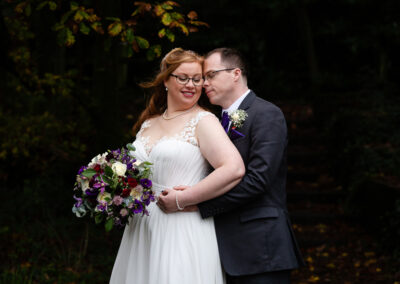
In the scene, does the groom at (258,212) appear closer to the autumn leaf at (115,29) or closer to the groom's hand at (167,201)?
the groom's hand at (167,201)

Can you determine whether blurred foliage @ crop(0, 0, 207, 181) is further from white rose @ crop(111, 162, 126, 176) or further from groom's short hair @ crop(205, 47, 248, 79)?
white rose @ crop(111, 162, 126, 176)

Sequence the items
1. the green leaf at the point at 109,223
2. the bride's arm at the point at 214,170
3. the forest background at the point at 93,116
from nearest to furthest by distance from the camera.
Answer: the green leaf at the point at 109,223 < the bride's arm at the point at 214,170 < the forest background at the point at 93,116

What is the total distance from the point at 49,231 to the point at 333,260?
3620 millimetres

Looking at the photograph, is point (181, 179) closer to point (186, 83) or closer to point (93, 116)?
point (186, 83)

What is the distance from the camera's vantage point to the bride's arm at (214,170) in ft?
9.24

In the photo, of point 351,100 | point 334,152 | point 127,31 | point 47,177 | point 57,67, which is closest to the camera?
point 127,31

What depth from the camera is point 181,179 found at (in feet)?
9.89

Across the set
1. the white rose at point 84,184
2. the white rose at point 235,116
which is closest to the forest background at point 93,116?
the white rose at point 84,184

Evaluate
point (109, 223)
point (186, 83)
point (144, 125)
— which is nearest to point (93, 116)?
point (144, 125)

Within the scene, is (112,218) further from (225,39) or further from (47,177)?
(225,39)

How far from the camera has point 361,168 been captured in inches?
275

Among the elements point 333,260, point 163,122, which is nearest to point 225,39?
point 333,260

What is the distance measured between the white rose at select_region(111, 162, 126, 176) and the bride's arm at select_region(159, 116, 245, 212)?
342 millimetres

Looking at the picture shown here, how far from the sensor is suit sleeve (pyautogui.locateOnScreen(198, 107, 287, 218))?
288cm
